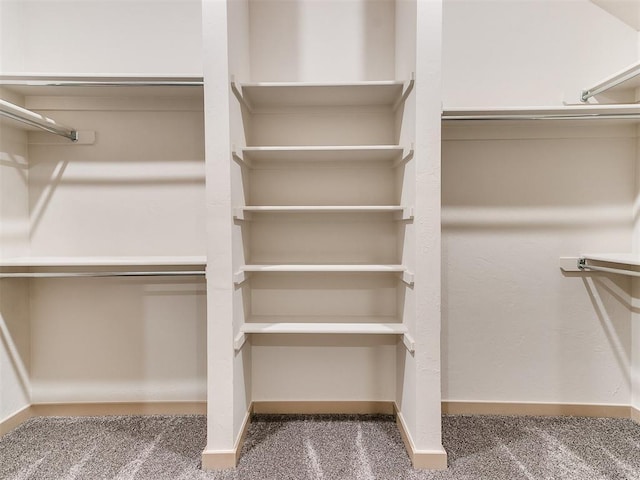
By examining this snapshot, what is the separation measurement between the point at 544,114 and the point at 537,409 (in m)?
1.61

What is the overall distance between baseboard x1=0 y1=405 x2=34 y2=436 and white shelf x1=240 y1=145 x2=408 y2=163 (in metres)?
1.88

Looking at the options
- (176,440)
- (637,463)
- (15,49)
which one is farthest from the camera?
(15,49)

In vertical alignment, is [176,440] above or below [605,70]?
below

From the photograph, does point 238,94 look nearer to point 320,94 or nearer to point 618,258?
point 320,94

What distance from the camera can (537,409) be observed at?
6.97 feet

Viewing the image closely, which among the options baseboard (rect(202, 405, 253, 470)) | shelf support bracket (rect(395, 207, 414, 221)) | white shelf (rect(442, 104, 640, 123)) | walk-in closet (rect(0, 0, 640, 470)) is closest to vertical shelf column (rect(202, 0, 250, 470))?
baseboard (rect(202, 405, 253, 470))

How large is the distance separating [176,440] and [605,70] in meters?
3.04

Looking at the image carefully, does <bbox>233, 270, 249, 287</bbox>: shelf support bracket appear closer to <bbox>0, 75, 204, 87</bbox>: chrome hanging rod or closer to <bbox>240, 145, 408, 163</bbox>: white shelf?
<bbox>240, 145, 408, 163</bbox>: white shelf

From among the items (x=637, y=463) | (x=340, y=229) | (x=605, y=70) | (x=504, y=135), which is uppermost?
(x=605, y=70)

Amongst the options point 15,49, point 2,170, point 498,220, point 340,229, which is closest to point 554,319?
point 498,220

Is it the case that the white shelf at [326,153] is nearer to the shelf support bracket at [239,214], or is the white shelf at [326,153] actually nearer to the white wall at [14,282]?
the shelf support bracket at [239,214]

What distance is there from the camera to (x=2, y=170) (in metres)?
1.97

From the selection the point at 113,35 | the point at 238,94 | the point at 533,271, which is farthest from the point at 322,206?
the point at 113,35

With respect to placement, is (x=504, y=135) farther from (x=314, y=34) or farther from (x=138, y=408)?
(x=138, y=408)
